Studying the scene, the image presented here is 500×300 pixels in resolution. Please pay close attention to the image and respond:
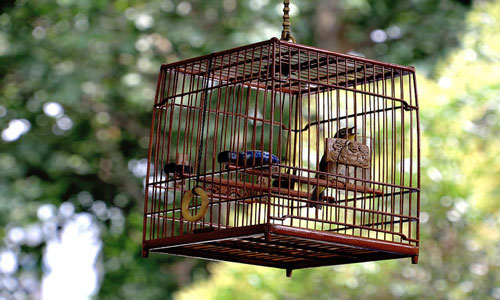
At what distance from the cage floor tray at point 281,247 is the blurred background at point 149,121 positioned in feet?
11.7

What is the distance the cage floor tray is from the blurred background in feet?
11.7

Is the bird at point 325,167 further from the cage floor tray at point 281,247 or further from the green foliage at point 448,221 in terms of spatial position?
the green foliage at point 448,221

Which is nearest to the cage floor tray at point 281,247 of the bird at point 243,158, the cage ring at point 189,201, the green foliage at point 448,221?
the cage ring at point 189,201

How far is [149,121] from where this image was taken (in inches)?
417

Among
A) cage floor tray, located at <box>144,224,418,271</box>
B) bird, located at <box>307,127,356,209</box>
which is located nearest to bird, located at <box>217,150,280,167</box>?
bird, located at <box>307,127,356,209</box>

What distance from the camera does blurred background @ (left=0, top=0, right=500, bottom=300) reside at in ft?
25.1

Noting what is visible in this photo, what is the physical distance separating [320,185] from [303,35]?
639 centimetres

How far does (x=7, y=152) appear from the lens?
10.3 meters

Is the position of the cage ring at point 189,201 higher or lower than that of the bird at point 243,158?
lower

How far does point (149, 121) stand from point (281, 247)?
687 cm

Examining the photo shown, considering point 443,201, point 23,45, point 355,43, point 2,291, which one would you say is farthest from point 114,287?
point 443,201

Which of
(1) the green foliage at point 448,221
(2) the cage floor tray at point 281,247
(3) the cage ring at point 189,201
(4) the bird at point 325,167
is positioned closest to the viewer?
(2) the cage floor tray at point 281,247

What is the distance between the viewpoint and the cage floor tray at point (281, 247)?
3551 mm

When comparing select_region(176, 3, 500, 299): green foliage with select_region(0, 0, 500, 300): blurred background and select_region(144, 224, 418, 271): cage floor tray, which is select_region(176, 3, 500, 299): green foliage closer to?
select_region(0, 0, 500, 300): blurred background
